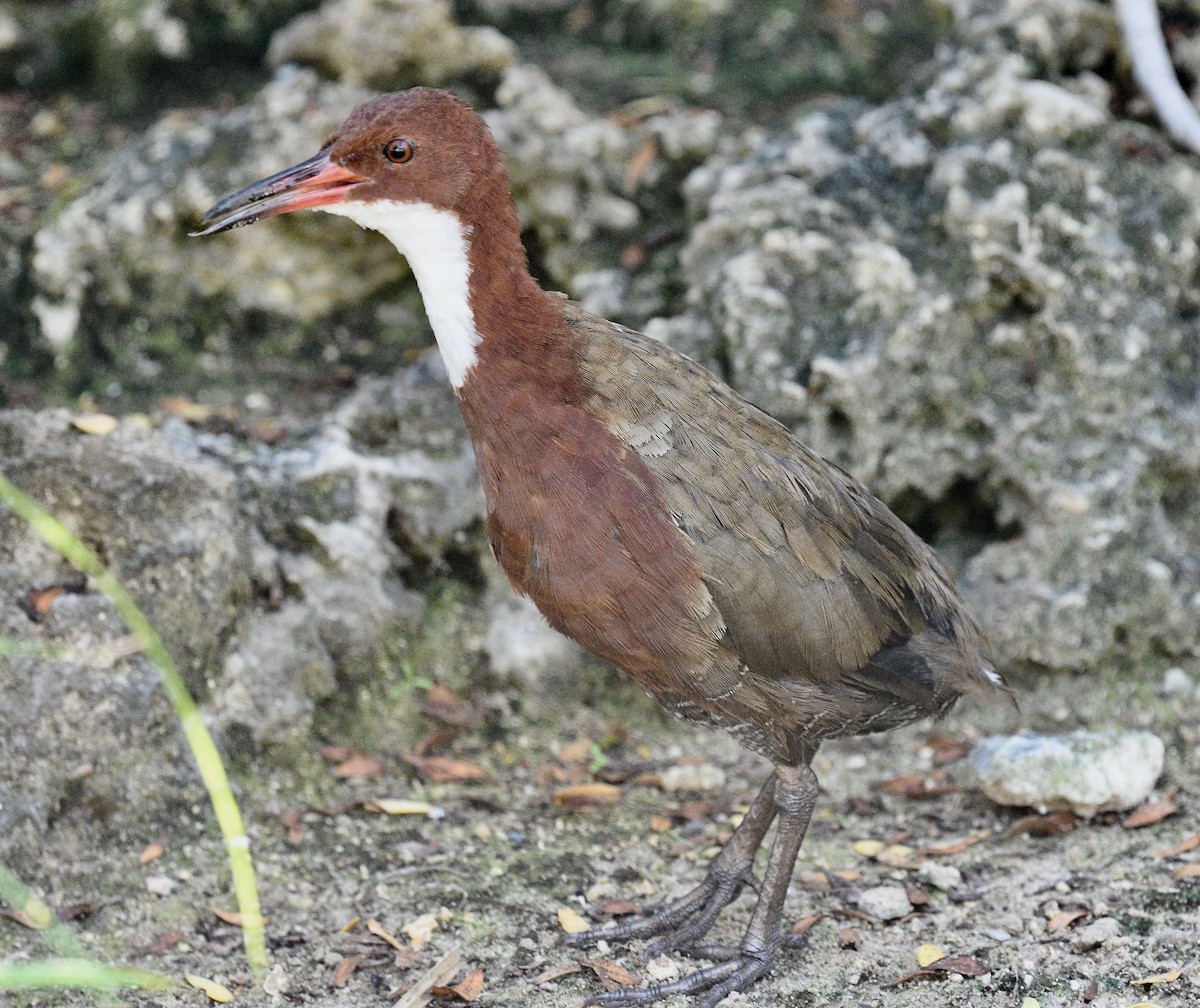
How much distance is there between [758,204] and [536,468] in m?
2.28

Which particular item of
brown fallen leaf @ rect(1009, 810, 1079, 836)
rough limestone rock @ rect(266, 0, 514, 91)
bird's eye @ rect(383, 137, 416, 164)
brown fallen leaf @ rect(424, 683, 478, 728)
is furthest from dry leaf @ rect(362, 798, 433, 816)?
rough limestone rock @ rect(266, 0, 514, 91)

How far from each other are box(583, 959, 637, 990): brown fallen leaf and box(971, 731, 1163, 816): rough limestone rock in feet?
4.86

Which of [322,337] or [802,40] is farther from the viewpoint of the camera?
[802,40]

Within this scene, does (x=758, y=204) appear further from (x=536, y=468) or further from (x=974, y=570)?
(x=536, y=468)

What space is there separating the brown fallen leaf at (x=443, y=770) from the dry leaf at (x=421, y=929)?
30.8 inches

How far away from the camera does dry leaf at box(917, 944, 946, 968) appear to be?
427 cm

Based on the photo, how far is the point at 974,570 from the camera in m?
5.65

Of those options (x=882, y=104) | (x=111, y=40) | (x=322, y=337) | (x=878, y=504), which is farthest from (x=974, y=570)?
(x=111, y=40)

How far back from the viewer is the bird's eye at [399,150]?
404cm

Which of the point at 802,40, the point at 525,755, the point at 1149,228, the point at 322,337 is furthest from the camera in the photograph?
the point at 802,40

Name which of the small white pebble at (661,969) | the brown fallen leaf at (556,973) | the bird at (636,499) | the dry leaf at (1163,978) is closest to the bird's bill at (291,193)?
the bird at (636,499)

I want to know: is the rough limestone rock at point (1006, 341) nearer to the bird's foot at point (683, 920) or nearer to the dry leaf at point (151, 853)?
the bird's foot at point (683, 920)

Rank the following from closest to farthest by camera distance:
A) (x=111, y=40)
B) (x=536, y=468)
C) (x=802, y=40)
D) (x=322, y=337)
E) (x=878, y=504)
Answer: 1. (x=536, y=468)
2. (x=878, y=504)
3. (x=322, y=337)
4. (x=111, y=40)
5. (x=802, y=40)

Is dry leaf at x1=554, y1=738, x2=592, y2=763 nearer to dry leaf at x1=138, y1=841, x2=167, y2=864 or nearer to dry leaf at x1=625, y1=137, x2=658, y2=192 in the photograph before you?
dry leaf at x1=138, y1=841, x2=167, y2=864
